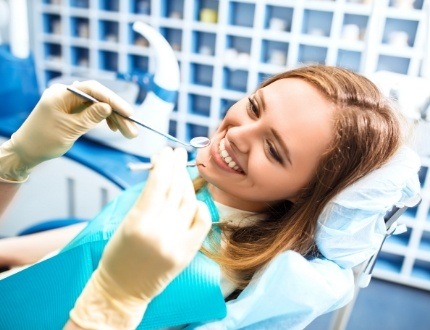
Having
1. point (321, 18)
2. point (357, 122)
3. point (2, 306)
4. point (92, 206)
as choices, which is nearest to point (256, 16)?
point (321, 18)

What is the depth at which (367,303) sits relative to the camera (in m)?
1.84

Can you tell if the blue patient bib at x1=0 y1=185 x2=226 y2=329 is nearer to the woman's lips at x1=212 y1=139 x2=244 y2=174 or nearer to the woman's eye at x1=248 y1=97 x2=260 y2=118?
the woman's lips at x1=212 y1=139 x2=244 y2=174

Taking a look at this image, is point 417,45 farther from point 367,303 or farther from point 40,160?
point 40,160

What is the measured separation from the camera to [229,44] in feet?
6.36

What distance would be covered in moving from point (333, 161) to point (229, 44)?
1214mm

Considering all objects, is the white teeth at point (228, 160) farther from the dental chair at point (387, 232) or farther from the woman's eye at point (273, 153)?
the dental chair at point (387, 232)

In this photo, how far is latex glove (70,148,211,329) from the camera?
0.58 meters

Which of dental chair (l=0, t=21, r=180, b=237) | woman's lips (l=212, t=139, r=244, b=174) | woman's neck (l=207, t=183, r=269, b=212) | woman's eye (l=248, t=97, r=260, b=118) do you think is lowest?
dental chair (l=0, t=21, r=180, b=237)

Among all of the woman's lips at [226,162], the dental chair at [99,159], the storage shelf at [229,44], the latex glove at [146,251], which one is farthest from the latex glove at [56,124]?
the storage shelf at [229,44]

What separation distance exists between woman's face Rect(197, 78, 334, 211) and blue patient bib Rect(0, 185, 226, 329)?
0.12m

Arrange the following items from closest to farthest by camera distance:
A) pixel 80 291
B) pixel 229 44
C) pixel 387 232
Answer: pixel 80 291
pixel 387 232
pixel 229 44

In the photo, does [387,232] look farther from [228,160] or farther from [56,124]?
[56,124]

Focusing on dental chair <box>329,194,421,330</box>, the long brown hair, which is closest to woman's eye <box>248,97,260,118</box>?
the long brown hair

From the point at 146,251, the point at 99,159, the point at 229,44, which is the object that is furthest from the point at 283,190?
the point at 229,44
